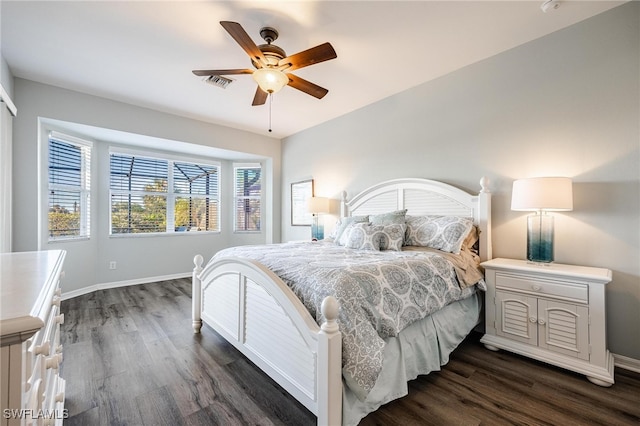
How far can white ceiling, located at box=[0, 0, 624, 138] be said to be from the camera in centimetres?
207

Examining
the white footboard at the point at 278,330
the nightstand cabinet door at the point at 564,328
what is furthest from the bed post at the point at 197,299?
the nightstand cabinet door at the point at 564,328

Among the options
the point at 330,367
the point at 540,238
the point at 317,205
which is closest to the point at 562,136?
the point at 540,238

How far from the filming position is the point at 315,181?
4762 mm

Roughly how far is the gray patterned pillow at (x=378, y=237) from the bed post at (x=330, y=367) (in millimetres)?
1431

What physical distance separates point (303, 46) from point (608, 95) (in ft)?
8.29

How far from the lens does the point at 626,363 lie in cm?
204

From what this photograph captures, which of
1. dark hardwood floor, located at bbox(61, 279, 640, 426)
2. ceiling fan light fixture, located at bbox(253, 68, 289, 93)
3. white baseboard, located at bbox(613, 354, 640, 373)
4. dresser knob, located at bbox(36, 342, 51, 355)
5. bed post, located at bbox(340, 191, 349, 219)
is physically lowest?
dark hardwood floor, located at bbox(61, 279, 640, 426)

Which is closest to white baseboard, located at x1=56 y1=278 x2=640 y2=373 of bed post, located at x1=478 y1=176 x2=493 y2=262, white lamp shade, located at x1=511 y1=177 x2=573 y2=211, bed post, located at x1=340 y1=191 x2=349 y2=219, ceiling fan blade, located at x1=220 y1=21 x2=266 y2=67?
bed post, located at x1=478 y1=176 x2=493 y2=262

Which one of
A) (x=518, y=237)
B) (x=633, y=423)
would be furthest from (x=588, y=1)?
(x=633, y=423)

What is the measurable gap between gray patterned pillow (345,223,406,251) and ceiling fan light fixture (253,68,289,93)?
1557 mm

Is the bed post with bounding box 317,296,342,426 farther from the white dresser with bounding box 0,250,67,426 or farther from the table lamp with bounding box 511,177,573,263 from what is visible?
the table lamp with bounding box 511,177,573,263

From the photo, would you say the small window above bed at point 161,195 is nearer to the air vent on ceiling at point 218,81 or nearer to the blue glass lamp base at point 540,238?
the air vent on ceiling at point 218,81

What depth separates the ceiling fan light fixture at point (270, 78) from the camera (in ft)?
7.11

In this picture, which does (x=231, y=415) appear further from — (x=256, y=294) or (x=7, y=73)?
(x=7, y=73)
